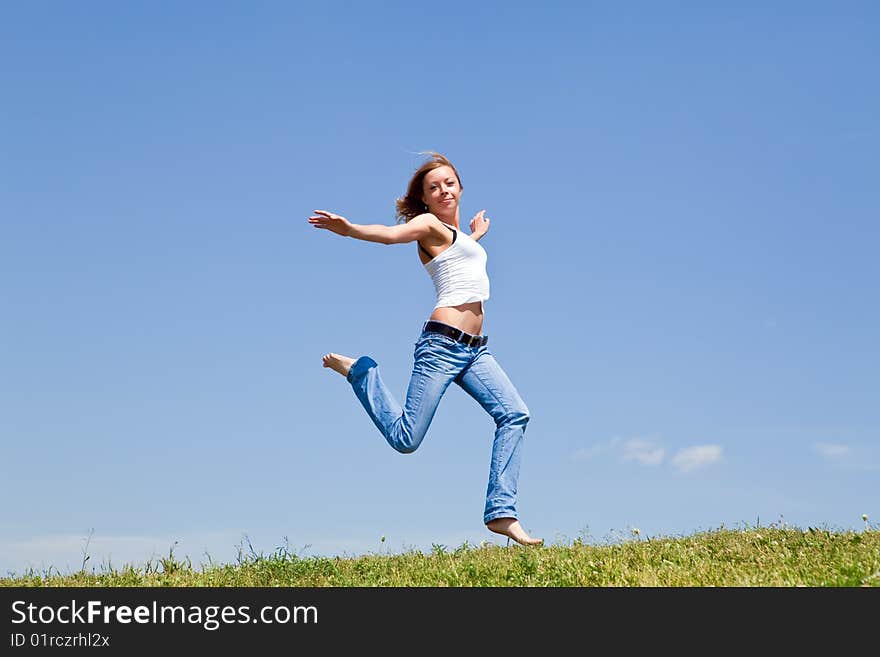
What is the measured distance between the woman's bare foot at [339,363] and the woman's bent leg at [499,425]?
48.7 inches

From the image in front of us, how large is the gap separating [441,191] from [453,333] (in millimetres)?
1645

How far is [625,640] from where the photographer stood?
5445mm

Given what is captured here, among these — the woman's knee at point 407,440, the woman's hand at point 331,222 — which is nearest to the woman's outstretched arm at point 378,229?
the woman's hand at point 331,222

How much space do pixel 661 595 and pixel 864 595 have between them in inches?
49.1

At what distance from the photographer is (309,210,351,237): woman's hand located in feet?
26.9

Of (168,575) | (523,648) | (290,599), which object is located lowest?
(523,648)

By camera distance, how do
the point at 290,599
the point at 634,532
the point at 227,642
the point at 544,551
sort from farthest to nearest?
the point at 634,532 → the point at 544,551 → the point at 290,599 → the point at 227,642

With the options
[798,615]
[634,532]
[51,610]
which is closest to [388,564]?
[634,532]

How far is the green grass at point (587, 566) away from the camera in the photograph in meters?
6.96

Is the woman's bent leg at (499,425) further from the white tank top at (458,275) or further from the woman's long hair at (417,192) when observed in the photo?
the woman's long hair at (417,192)

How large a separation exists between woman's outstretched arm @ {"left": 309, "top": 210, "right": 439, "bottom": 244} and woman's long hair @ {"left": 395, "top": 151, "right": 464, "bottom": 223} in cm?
74

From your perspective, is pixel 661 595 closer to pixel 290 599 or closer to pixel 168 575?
pixel 290 599

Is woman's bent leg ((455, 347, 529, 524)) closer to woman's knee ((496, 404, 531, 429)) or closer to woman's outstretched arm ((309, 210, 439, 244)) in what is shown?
woman's knee ((496, 404, 531, 429))

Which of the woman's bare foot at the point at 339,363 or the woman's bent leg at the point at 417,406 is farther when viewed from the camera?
the woman's bare foot at the point at 339,363
